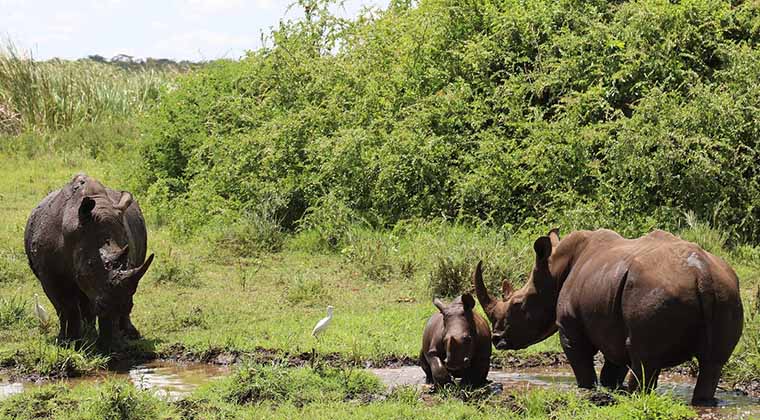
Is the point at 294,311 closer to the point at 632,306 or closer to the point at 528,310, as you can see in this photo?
the point at 528,310

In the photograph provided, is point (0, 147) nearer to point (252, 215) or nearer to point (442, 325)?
point (252, 215)

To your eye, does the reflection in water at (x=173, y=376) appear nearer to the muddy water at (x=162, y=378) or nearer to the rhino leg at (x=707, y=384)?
the muddy water at (x=162, y=378)

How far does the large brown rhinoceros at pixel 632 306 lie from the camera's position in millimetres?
7148

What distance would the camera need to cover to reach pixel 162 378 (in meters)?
9.38

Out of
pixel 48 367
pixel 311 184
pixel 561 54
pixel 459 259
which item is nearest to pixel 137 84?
pixel 311 184

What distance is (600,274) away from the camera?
777cm

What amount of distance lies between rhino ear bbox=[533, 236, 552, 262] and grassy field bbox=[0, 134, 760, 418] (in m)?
1.14

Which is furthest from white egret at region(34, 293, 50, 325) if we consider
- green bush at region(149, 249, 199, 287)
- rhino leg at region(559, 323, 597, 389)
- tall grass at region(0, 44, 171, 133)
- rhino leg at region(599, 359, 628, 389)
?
tall grass at region(0, 44, 171, 133)

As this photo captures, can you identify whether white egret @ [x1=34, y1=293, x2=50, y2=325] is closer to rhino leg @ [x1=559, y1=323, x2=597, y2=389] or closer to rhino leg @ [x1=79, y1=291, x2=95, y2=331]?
rhino leg @ [x1=79, y1=291, x2=95, y2=331]

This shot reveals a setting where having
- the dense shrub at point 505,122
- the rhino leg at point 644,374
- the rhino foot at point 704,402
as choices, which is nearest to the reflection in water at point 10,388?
the rhino leg at point 644,374

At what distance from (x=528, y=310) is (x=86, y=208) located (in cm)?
392

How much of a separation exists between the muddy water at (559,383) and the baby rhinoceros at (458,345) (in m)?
0.23

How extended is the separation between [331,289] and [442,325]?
4.65 meters

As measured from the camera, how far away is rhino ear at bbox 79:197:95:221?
9734mm
